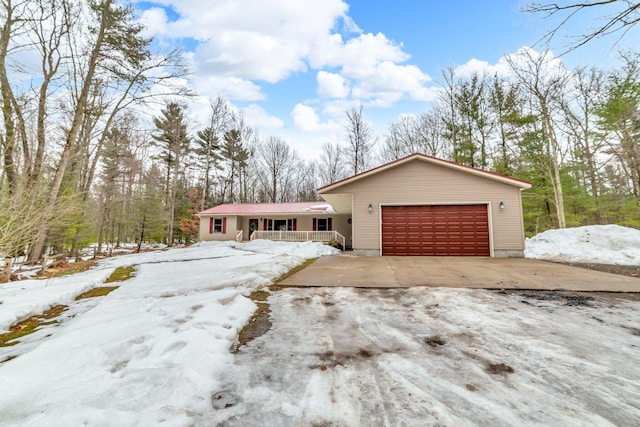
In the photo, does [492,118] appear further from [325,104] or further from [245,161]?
[245,161]

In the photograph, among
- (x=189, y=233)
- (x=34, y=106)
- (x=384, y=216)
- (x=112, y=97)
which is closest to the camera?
(x=34, y=106)

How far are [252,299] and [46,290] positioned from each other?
3.66 m

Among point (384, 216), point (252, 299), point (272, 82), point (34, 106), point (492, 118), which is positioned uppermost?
point (272, 82)

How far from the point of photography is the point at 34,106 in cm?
834

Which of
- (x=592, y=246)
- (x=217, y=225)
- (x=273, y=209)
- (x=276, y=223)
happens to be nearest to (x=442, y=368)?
(x=592, y=246)

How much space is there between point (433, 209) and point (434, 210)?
52mm

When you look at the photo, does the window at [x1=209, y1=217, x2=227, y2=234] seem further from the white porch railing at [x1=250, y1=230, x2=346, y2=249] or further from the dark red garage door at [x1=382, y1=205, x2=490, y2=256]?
the dark red garage door at [x1=382, y1=205, x2=490, y2=256]

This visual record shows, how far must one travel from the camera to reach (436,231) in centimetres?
964

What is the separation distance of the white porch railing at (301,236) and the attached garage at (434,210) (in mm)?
5632

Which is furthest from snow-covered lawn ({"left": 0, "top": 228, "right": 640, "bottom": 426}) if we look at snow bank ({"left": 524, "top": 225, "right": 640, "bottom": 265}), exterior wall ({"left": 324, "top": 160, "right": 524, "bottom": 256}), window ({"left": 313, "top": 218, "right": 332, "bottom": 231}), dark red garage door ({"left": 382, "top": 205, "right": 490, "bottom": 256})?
window ({"left": 313, "top": 218, "right": 332, "bottom": 231})

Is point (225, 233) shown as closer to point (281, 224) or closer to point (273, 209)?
point (273, 209)

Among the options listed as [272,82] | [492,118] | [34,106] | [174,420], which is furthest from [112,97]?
[492,118]

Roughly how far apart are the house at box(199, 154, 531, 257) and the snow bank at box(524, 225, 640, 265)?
103cm

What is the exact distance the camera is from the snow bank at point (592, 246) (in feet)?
24.0
